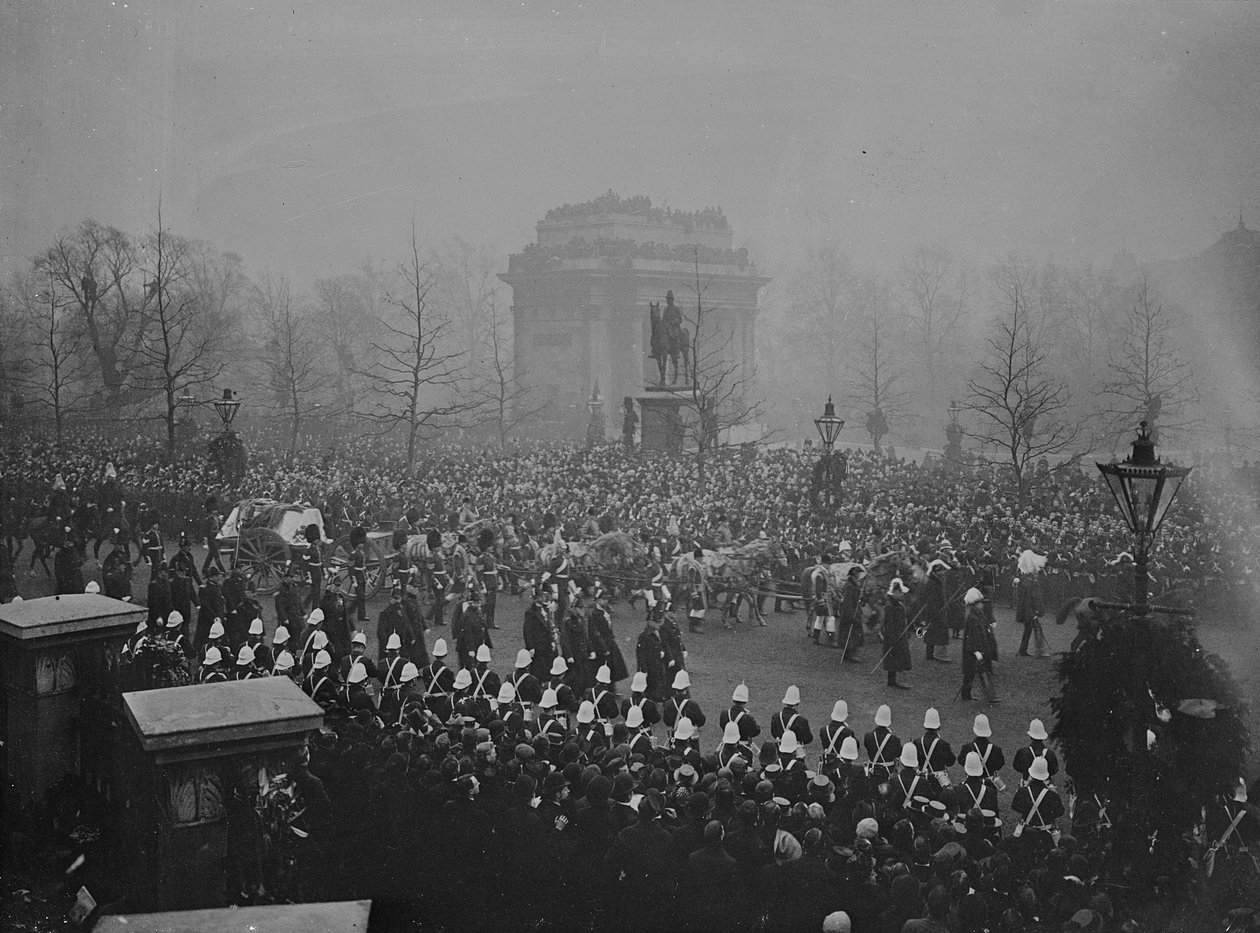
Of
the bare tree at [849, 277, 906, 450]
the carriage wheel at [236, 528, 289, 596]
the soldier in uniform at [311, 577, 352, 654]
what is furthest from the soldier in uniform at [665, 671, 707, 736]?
the bare tree at [849, 277, 906, 450]

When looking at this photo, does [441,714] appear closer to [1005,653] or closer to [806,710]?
[806,710]

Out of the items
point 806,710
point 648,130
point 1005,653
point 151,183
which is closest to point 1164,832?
point 806,710

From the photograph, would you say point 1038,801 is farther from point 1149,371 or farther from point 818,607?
point 1149,371

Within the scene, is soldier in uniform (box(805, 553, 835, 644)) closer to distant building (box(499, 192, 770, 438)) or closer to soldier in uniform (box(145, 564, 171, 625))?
distant building (box(499, 192, 770, 438))

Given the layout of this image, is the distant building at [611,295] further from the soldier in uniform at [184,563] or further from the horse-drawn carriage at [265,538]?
the soldier in uniform at [184,563]

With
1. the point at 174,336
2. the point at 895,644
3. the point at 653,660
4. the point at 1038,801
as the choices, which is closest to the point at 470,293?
the point at 174,336
